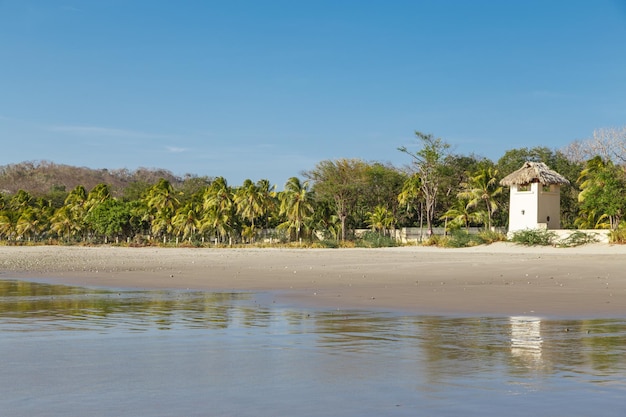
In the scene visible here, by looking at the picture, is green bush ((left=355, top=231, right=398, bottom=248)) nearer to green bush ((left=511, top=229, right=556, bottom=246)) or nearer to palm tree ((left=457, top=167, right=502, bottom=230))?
palm tree ((left=457, top=167, right=502, bottom=230))

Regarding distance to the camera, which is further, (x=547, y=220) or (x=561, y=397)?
(x=547, y=220)

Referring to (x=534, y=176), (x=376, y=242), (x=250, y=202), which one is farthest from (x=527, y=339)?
(x=250, y=202)

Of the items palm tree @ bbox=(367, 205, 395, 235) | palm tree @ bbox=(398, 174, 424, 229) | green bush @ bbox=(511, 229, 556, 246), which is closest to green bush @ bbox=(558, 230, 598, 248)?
green bush @ bbox=(511, 229, 556, 246)

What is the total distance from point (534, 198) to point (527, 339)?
41.9 m

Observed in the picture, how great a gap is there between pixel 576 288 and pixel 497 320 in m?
7.28

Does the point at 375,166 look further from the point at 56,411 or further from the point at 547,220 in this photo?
the point at 56,411

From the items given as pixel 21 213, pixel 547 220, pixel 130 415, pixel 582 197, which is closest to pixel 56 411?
pixel 130 415

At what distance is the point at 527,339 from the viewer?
10.1m

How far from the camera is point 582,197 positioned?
53.7 m

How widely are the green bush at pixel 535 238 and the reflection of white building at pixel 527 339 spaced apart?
31817 mm

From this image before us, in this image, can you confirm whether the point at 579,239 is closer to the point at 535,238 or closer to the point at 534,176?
the point at 535,238

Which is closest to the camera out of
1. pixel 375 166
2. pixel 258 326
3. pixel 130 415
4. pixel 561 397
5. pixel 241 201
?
pixel 130 415

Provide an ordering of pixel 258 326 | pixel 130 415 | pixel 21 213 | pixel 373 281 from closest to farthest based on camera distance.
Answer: pixel 130 415 → pixel 258 326 → pixel 373 281 → pixel 21 213

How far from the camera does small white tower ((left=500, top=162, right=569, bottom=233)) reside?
50.1 meters
